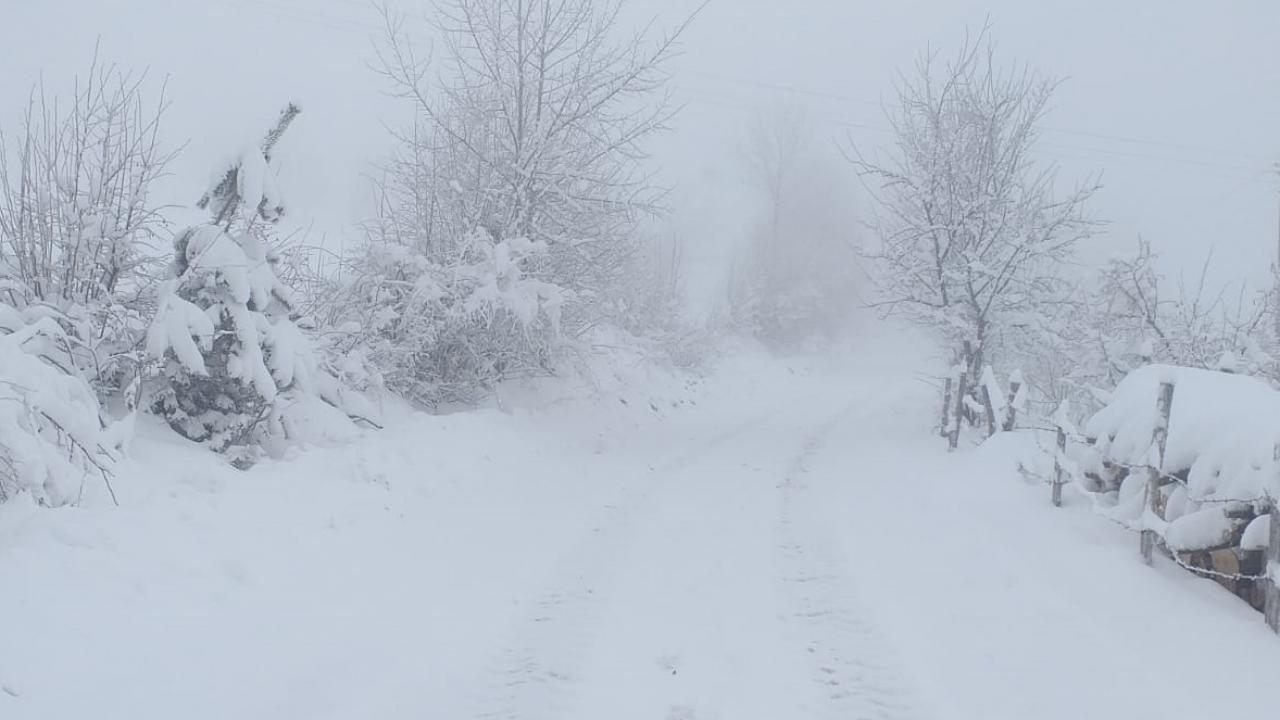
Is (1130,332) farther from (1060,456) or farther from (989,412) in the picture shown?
(1060,456)

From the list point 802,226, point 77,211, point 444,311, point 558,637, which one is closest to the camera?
point 558,637

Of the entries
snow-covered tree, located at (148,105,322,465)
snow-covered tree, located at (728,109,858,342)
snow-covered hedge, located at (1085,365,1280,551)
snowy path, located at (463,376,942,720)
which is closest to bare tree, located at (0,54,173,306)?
snow-covered tree, located at (148,105,322,465)

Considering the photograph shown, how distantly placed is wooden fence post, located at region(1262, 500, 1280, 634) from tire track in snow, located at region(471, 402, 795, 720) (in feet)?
15.3

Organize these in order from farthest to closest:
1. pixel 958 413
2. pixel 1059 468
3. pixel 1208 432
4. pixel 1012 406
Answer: pixel 958 413 < pixel 1012 406 < pixel 1059 468 < pixel 1208 432

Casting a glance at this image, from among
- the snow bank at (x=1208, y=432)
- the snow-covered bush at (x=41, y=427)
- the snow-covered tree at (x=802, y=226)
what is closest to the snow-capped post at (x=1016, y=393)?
the snow bank at (x=1208, y=432)

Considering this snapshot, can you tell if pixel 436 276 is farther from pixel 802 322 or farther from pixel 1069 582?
pixel 802 322

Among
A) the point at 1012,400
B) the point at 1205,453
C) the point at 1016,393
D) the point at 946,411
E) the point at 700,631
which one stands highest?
the point at 1205,453

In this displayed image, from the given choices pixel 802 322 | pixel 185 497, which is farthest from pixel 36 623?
pixel 802 322

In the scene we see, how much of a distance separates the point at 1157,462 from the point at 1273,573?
1.57 metres

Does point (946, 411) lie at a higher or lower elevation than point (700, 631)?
higher

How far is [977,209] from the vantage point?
637 inches

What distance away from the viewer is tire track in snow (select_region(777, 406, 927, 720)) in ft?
16.9

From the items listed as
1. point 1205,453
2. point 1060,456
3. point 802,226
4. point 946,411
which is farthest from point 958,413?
point 802,226

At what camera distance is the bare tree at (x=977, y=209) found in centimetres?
1603
